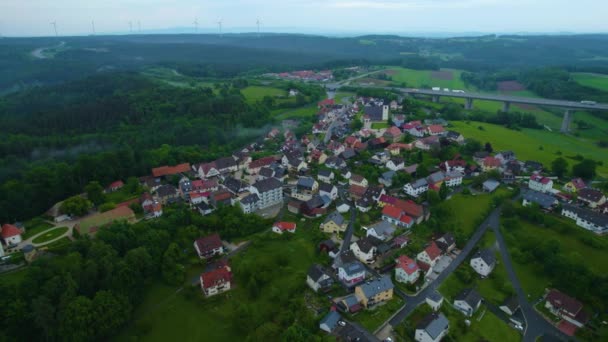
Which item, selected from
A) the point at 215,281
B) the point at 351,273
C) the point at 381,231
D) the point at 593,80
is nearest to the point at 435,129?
the point at 381,231

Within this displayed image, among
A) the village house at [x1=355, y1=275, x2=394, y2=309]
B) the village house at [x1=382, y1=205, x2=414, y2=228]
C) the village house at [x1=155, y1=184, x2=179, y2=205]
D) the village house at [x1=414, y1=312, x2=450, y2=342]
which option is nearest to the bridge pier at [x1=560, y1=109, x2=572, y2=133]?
the village house at [x1=382, y1=205, x2=414, y2=228]

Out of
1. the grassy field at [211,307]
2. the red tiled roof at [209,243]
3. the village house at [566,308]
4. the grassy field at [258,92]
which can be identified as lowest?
the grassy field at [211,307]

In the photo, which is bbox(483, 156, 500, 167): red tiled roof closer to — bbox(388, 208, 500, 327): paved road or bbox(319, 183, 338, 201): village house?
bbox(388, 208, 500, 327): paved road

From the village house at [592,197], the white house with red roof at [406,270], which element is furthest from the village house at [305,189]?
the village house at [592,197]

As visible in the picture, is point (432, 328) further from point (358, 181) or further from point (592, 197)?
point (592, 197)

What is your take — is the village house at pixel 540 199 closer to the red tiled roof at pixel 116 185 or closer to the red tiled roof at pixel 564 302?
the red tiled roof at pixel 564 302
